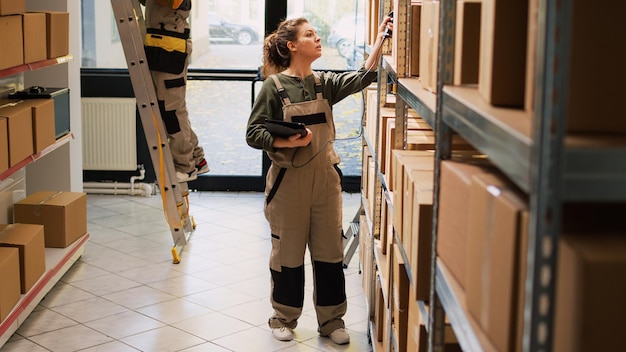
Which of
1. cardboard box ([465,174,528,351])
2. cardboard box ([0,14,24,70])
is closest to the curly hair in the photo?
cardboard box ([0,14,24,70])

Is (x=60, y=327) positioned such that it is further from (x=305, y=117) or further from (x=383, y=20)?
(x=383, y=20)

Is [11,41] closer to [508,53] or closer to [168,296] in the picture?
[168,296]

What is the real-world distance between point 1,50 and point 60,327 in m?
1.42

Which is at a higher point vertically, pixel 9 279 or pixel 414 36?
pixel 414 36

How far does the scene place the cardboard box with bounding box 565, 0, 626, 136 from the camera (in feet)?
4.17

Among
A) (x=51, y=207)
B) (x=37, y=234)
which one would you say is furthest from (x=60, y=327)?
(x=51, y=207)

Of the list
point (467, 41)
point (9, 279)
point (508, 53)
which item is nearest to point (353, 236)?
point (9, 279)

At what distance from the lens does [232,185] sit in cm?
779

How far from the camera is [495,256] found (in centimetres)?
141

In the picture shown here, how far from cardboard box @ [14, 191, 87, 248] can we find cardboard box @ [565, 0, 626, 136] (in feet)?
14.3

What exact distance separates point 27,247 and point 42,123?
766 mm

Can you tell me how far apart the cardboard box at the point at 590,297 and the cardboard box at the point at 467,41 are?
2.50 feet

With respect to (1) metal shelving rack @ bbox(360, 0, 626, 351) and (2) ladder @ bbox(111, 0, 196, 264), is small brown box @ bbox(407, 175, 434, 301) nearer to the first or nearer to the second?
(1) metal shelving rack @ bbox(360, 0, 626, 351)

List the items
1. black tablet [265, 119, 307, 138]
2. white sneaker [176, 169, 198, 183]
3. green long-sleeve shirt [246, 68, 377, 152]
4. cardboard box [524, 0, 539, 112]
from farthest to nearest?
white sneaker [176, 169, 198, 183] → green long-sleeve shirt [246, 68, 377, 152] → black tablet [265, 119, 307, 138] → cardboard box [524, 0, 539, 112]
